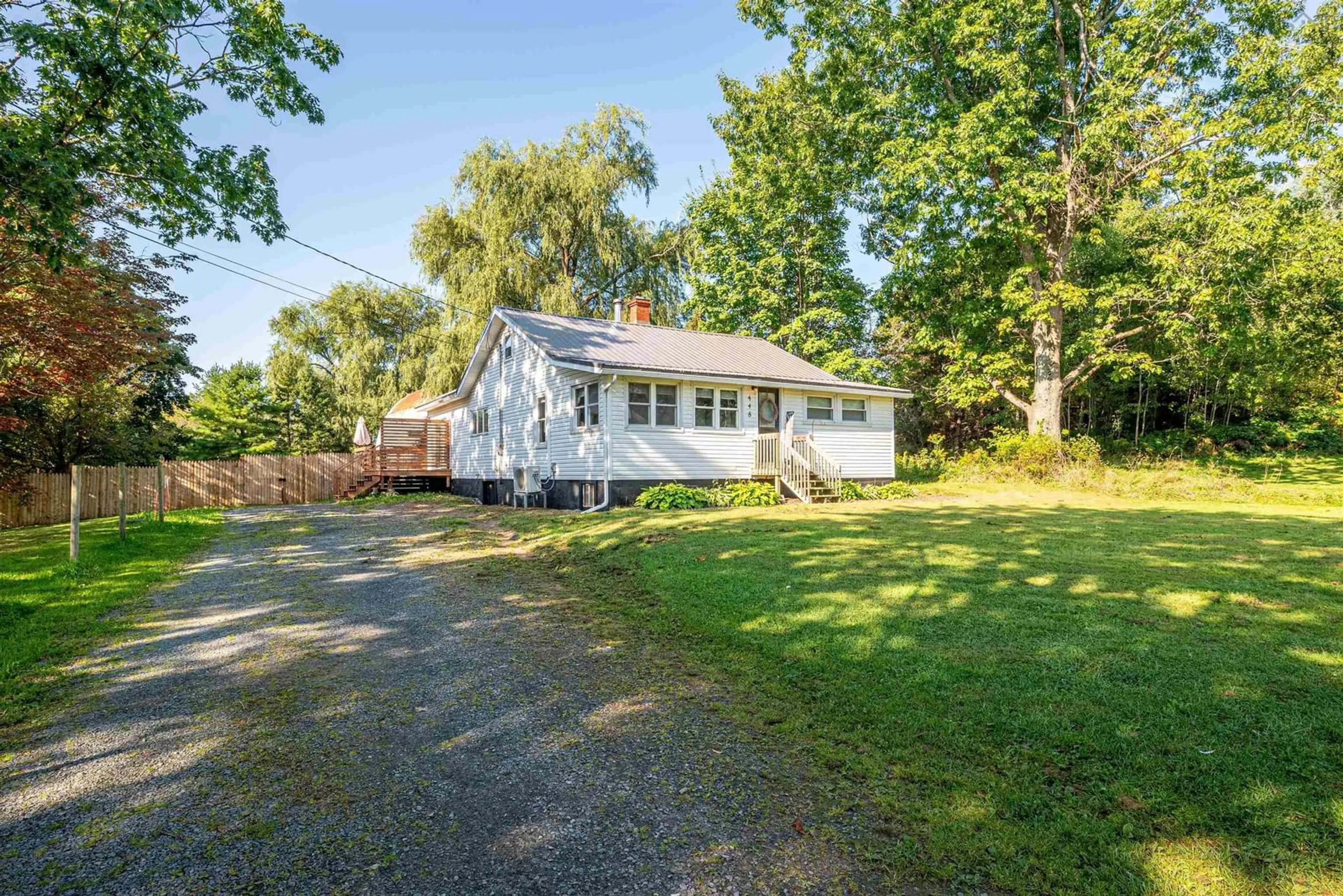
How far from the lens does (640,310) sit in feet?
72.3

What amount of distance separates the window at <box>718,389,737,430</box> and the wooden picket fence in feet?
48.4

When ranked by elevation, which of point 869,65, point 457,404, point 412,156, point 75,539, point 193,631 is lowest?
point 193,631

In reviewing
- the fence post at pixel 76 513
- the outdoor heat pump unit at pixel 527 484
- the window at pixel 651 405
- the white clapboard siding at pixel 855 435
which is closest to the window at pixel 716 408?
the window at pixel 651 405

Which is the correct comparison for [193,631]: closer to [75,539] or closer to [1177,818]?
[75,539]

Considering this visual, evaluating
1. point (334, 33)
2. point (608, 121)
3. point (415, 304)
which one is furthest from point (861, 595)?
point (415, 304)

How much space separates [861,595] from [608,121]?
28.3 metres

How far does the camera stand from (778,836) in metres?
2.66

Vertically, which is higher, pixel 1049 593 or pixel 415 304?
pixel 415 304

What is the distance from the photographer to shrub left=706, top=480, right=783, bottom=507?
50.3 feet

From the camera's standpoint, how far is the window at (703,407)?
16.8 metres

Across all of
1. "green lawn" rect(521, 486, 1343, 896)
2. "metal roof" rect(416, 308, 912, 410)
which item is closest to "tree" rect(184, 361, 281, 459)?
"metal roof" rect(416, 308, 912, 410)

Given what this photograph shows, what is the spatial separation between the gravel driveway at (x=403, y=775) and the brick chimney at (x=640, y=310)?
17.2m

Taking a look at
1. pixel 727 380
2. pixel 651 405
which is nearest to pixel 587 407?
pixel 651 405

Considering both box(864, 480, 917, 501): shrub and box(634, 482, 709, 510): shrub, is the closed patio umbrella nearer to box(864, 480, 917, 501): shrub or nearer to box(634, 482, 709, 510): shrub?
box(634, 482, 709, 510): shrub
